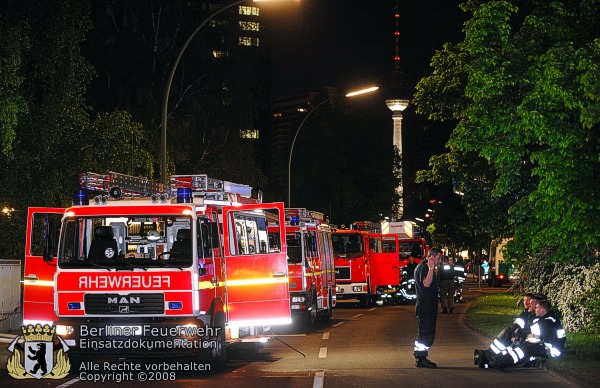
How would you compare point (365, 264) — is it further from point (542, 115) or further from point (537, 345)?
point (537, 345)

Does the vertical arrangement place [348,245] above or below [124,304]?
above

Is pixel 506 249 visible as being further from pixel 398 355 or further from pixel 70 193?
pixel 70 193

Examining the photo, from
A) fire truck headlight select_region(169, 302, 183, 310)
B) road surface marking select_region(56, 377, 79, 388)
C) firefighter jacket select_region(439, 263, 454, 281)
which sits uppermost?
firefighter jacket select_region(439, 263, 454, 281)

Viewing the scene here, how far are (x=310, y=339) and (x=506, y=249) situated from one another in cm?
473

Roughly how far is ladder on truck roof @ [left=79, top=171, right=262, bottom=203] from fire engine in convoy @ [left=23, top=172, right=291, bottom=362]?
0.03m

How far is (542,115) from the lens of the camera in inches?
816

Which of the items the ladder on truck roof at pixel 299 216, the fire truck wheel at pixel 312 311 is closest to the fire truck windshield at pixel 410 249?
the ladder on truck roof at pixel 299 216

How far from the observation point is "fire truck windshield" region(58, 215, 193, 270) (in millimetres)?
16172

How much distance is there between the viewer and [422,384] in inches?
595

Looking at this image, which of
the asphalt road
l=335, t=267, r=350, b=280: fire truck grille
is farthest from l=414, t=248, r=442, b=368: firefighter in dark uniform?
l=335, t=267, r=350, b=280: fire truck grille

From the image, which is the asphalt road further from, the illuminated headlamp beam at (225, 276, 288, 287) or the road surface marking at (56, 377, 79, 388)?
the illuminated headlamp beam at (225, 276, 288, 287)

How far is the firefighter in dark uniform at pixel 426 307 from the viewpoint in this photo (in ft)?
56.9

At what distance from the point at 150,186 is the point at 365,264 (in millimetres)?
22685

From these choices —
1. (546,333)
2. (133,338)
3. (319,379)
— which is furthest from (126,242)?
(546,333)
